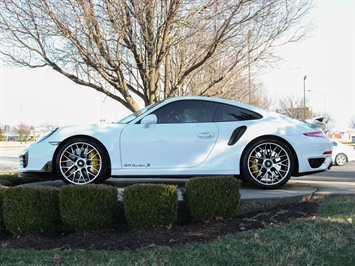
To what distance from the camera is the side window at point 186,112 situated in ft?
18.6

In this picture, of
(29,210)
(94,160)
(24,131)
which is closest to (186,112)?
(94,160)

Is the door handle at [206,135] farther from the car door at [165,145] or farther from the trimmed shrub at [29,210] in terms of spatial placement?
the trimmed shrub at [29,210]

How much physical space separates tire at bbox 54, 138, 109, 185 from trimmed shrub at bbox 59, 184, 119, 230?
112 cm

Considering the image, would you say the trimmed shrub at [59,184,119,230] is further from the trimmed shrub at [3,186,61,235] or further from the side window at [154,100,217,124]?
the side window at [154,100,217,124]

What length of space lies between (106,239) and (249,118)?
2.70 m

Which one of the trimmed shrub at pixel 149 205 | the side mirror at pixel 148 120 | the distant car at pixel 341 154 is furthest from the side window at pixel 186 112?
the distant car at pixel 341 154

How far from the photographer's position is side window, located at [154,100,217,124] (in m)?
5.66

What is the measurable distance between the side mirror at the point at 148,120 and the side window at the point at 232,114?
0.85 meters

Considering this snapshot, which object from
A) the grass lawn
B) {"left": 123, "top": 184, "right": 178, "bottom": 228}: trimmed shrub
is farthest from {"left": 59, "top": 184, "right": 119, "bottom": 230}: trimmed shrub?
the grass lawn

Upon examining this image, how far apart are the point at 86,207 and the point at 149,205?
681 millimetres

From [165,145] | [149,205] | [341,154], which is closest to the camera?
[149,205]

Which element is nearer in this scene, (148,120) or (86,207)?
(86,207)

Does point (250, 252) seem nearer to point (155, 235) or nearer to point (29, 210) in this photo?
point (155, 235)

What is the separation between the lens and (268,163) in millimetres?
5547
